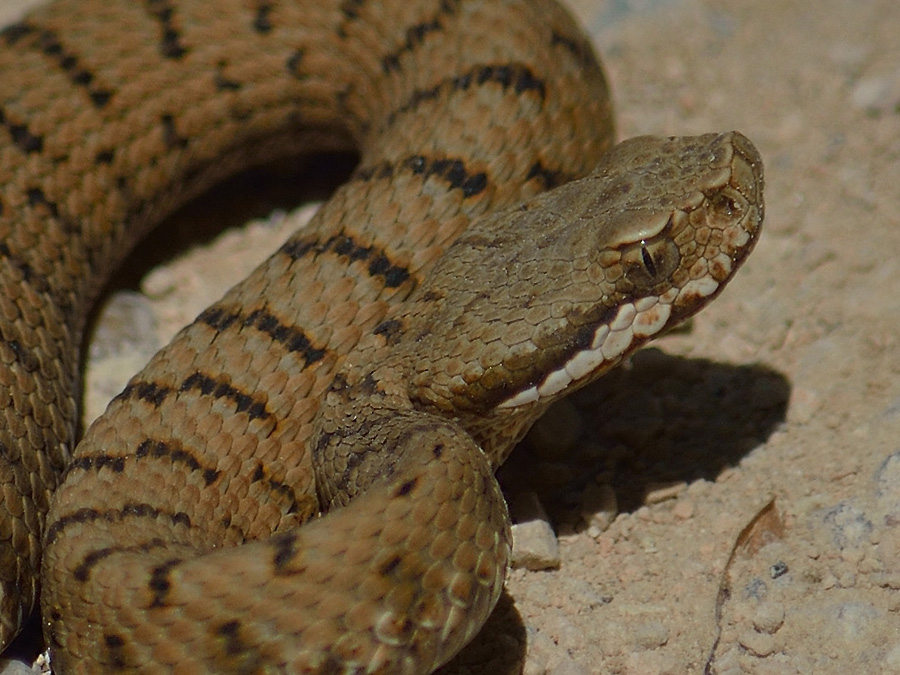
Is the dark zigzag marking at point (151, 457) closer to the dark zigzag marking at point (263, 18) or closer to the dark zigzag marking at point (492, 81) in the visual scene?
the dark zigzag marking at point (492, 81)

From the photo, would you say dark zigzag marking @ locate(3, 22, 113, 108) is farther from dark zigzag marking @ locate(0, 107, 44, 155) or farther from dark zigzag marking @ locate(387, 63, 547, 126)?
dark zigzag marking @ locate(387, 63, 547, 126)

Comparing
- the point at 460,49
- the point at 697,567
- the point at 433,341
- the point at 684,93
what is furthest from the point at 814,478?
the point at 684,93

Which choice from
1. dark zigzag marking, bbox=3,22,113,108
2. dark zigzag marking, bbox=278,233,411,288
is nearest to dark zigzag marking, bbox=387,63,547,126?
dark zigzag marking, bbox=278,233,411,288

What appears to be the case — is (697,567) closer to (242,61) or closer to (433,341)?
(433,341)

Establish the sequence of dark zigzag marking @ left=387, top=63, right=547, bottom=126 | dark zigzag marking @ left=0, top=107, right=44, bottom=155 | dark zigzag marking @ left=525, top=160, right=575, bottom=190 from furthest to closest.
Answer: dark zigzag marking @ left=0, top=107, right=44, bottom=155, dark zigzag marking @ left=387, top=63, right=547, bottom=126, dark zigzag marking @ left=525, top=160, right=575, bottom=190

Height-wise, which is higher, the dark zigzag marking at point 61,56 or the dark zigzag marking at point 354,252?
the dark zigzag marking at point 61,56

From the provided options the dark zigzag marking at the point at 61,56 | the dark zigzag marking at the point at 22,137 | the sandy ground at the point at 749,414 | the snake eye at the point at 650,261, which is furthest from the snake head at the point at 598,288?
the dark zigzag marking at the point at 61,56
